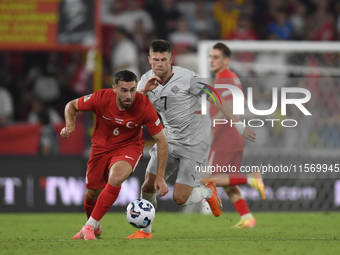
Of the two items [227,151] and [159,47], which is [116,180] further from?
[227,151]

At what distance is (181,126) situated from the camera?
623 centimetres

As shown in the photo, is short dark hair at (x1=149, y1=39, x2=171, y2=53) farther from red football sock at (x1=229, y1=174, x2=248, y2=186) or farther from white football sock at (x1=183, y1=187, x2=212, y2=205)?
red football sock at (x1=229, y1=174, x2=248, y2=186)

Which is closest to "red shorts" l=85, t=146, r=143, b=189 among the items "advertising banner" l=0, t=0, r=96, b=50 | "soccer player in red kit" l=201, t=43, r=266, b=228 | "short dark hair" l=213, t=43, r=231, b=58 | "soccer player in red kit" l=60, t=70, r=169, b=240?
"soccer player in red kit" l=60, t=70, r=169, b=240

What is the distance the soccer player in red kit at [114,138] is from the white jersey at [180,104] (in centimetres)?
48

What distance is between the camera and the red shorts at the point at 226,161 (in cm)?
721

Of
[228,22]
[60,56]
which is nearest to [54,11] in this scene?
[60,56]

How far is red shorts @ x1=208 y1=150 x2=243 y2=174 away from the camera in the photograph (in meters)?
7.21

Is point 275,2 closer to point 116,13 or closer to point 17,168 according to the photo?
point 116,13

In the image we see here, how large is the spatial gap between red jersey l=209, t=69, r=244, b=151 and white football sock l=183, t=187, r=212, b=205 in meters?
1.03

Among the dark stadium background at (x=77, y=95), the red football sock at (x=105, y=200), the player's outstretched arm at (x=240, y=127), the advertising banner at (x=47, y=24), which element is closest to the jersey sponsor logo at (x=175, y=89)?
the player's outstretched arm at (x=240, y=127)

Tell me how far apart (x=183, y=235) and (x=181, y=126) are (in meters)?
1.20

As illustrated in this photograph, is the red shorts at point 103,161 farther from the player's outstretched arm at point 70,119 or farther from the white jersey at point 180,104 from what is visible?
the white jersey at point 180,104

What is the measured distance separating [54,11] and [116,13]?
2540 mm

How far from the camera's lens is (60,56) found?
12016mm
